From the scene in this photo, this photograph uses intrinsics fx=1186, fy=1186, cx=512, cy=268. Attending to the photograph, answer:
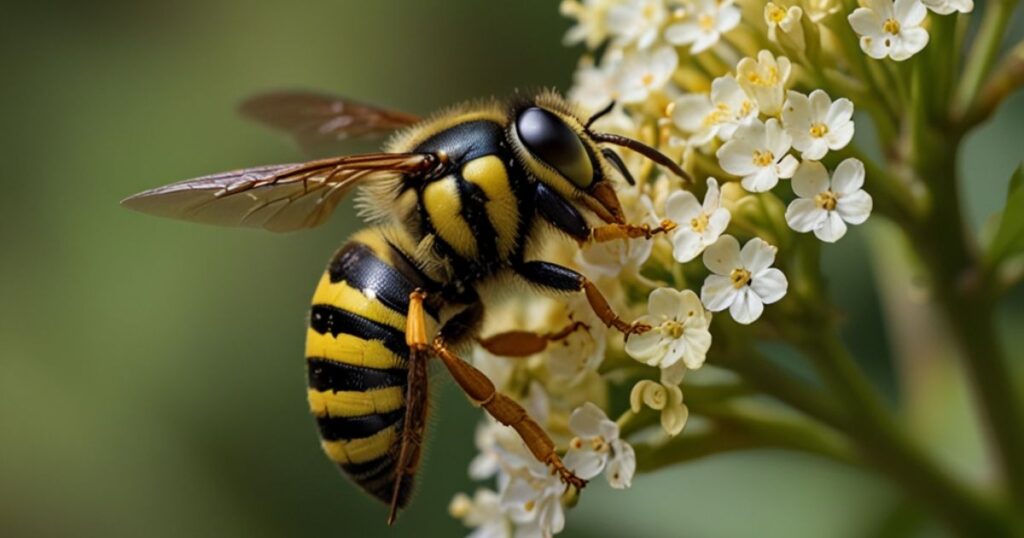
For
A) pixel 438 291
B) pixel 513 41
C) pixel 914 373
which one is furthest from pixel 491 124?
pixel 513 41

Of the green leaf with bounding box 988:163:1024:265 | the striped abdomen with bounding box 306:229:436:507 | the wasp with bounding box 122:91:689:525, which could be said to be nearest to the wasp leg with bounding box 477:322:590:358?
the wasp with bounding box 122:91:689:525

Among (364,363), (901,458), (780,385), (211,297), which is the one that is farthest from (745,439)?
(211,297)

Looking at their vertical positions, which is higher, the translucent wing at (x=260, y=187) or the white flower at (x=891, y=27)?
the translucent wing at (x=260, y=187)

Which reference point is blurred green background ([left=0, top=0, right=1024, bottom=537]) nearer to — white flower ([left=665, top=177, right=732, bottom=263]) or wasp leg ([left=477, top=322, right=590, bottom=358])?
wasp leg ([left=477, top=322, right=590, bottom=358])

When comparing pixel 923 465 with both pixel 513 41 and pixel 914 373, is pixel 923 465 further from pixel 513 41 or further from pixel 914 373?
pixel 513 41

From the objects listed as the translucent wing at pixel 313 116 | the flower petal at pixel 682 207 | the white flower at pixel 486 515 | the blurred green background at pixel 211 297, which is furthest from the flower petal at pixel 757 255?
the blurred green background at pixel 211 297

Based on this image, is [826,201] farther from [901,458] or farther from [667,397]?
[901,458]

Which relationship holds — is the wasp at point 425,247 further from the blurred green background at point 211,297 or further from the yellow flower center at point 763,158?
the blurred green background at point 211,297
